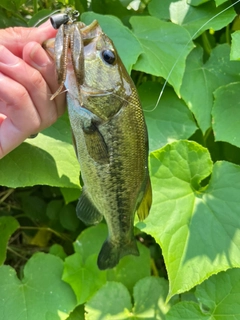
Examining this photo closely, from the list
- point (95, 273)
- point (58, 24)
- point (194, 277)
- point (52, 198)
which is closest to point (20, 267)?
point (52, 198)

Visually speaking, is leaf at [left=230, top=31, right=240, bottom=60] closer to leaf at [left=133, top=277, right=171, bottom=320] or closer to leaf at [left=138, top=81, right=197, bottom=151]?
leaf at [left=138, top=81, right=197, bottom=151]

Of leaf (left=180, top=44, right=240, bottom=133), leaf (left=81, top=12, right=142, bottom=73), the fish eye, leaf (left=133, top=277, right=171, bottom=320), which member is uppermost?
the fish eye

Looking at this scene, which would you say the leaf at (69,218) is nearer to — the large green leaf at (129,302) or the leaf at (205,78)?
the large green leaf at (129,302)

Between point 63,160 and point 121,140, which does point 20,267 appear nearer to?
point 63,160

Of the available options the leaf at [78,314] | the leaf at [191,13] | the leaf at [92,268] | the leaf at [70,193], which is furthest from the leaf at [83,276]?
the leaf at [191,13]

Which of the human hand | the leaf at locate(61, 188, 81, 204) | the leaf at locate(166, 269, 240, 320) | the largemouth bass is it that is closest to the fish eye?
the largemouth bass

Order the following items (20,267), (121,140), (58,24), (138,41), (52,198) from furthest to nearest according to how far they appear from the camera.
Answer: (52,198) < (20,267) < (138,41) < (121,140) < (58,24)

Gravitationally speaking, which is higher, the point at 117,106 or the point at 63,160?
the point at 117,106
